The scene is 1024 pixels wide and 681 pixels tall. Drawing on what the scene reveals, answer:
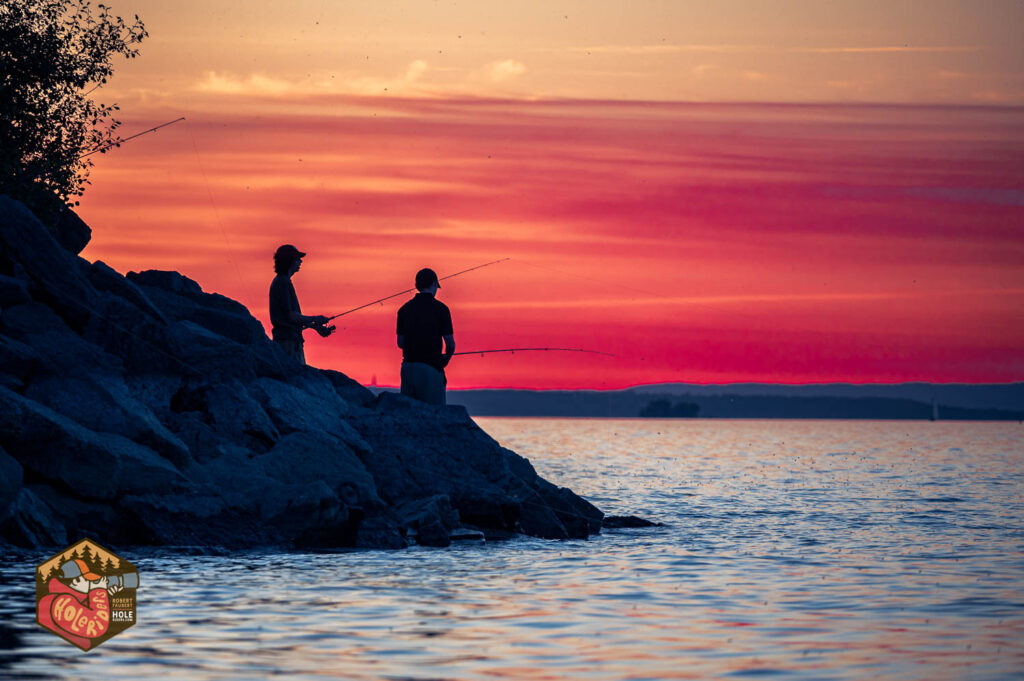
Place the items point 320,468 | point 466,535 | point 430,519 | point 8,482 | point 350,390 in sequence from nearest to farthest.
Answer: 1. point 8,482
2. point 430,519
3. point 320,468
4. point 466,535
5. point 350,390

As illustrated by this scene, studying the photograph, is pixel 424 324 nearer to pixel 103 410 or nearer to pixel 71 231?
pixel 103 410

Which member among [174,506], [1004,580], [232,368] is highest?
[232,368]

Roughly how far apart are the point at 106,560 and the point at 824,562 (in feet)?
27.3

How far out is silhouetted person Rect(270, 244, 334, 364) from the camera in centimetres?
1819

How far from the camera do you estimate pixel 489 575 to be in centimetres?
1347

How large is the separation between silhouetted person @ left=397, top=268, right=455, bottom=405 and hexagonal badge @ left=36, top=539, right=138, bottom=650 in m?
5.61

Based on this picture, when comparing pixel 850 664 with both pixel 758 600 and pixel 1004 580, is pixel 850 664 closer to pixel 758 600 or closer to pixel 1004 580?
pixel 758 600

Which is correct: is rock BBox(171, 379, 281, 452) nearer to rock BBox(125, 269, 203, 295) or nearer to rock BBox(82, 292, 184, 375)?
rock BBox(82, 292, 184, 375)

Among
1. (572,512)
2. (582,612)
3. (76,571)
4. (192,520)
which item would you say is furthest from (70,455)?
(572,512)

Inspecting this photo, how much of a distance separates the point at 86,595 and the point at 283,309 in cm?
810

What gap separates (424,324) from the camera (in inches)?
693

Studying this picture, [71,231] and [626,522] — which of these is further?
[71,231]

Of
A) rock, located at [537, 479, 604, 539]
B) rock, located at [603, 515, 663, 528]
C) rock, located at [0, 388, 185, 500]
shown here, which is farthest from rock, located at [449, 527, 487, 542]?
rock, located at [603, 515, 663, 528]

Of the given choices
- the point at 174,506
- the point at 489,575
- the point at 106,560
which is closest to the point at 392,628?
the point at 489,575
